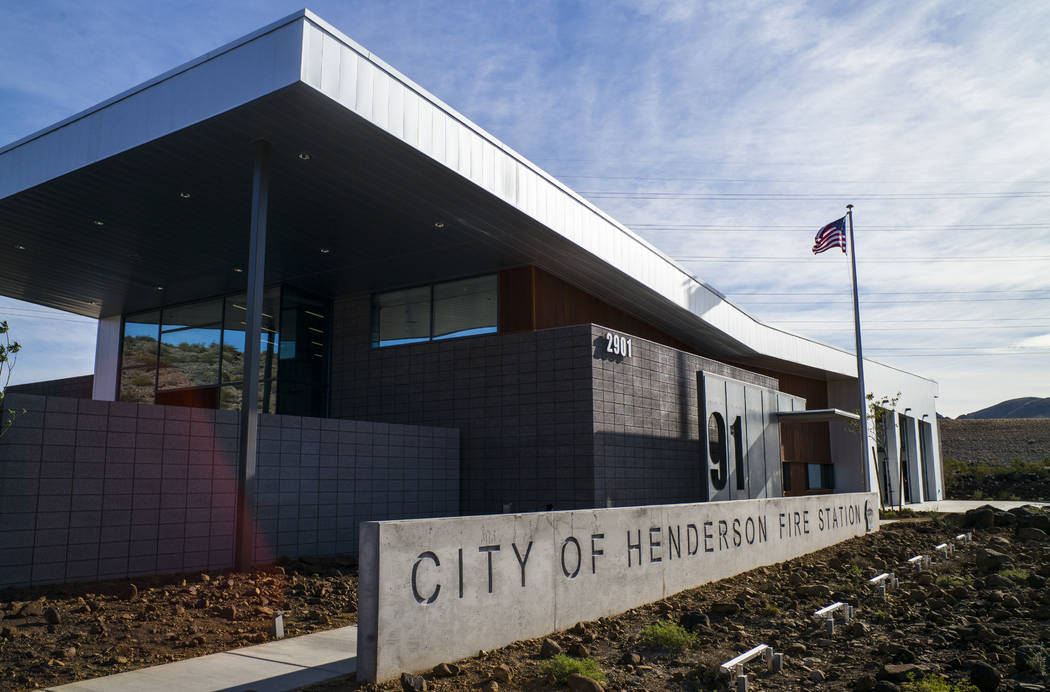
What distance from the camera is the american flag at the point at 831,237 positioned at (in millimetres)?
29766

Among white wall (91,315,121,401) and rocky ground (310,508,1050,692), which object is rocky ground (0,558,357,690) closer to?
rocky ground (310,508,1050,692)

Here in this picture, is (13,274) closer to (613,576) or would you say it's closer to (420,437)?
(420,437)

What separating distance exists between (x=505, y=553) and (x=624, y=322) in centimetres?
1745

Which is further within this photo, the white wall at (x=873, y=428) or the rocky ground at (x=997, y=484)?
the rocky ground at (x=997, y=484)

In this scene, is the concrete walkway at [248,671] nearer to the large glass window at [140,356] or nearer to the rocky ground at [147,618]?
the rocky ground at [147,618]

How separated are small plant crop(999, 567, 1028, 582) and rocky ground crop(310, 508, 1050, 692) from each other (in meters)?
0.02

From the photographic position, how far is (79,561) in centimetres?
1116

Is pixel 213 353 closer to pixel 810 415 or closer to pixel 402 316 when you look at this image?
pixel 402 316

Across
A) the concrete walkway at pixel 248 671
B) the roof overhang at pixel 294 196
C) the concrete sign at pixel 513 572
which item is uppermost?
the roof overhang at pixel 294 196

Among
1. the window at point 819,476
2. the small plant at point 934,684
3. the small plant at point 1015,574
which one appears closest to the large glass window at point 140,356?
the small plant at point 1015,574

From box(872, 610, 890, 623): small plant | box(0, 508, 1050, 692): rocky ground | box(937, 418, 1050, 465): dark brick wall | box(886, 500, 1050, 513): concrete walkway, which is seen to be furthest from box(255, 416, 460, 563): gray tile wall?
box(937, 418, 1050, 465): dark brick wall

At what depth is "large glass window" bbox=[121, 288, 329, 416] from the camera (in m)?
22.0

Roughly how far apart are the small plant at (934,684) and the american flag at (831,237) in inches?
1001

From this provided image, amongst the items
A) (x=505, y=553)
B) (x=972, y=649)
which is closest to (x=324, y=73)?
(x=505, y=553)
